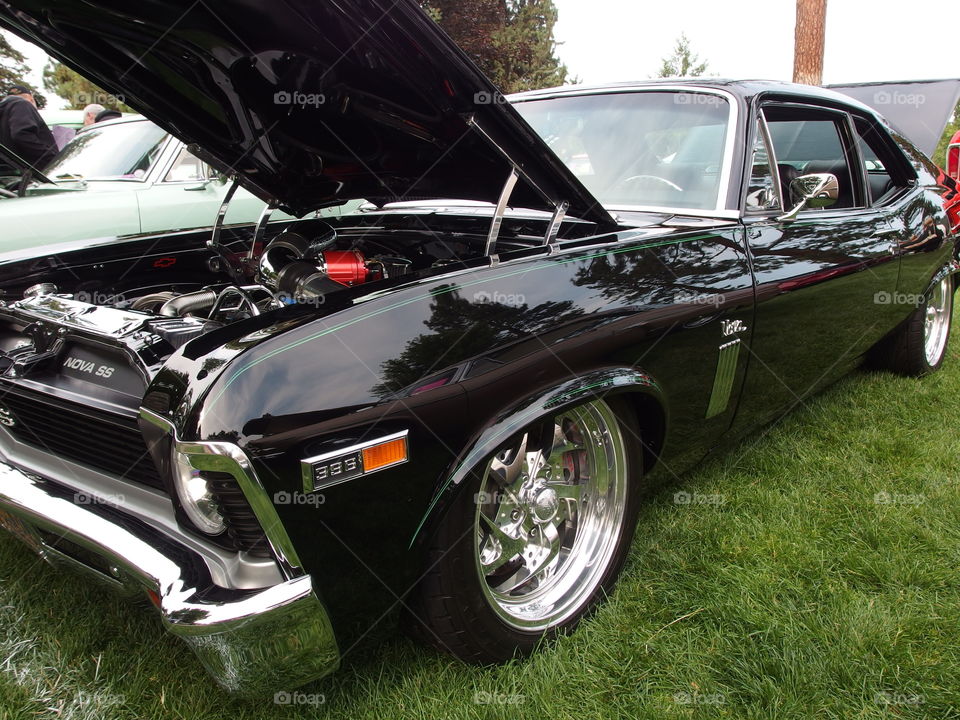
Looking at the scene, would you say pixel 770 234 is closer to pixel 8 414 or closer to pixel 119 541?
pixel 119 541

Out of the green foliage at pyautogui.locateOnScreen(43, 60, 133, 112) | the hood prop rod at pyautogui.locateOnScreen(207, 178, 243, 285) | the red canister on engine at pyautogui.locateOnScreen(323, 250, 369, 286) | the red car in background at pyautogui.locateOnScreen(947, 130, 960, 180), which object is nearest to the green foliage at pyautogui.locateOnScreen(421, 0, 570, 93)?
the green foliage at pyautogui.locateOnScreen(43, 60, 133, 112)

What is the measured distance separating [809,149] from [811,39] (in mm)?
6677

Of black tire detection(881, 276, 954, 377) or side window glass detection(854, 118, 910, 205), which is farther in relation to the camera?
black tire detection(881, 276, 954, 377)

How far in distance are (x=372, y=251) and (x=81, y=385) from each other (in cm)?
130

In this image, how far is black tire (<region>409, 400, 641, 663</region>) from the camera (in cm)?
152

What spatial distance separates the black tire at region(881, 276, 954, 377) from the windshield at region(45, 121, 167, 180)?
4.88 meters

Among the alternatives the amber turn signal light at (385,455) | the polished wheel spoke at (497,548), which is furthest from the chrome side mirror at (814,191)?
the amber turn signal light at (385,455)

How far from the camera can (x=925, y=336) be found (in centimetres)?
374

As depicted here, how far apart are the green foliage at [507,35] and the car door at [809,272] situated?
16053 mm

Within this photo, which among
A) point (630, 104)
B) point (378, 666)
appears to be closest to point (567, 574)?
point (378, 666)

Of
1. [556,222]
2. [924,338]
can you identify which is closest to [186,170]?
[556,222]

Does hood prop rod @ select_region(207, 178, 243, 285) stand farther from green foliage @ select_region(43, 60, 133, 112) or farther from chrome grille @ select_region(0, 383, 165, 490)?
green foliage @ select_region(43, 60, 133, 112)

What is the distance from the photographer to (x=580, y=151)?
2.62 m

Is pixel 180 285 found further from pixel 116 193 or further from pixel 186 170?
pixel 186 170
